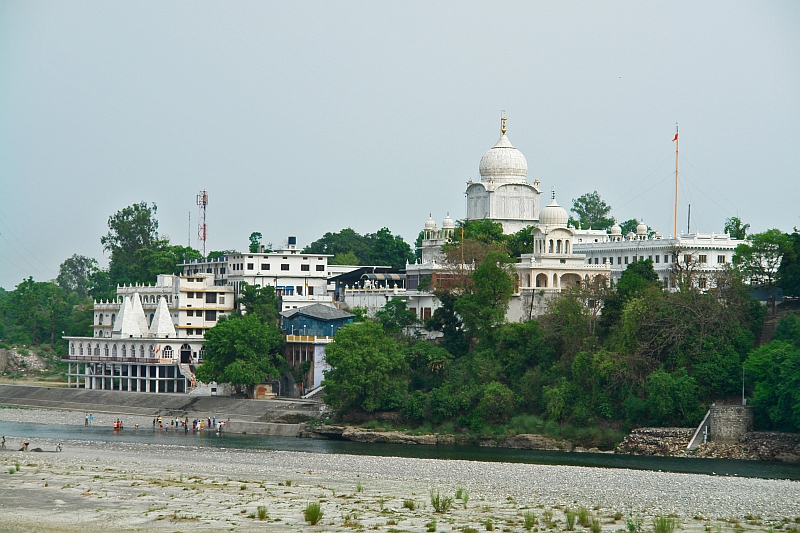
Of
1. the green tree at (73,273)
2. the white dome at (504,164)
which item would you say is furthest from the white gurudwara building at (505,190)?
the green tree at (73,273)

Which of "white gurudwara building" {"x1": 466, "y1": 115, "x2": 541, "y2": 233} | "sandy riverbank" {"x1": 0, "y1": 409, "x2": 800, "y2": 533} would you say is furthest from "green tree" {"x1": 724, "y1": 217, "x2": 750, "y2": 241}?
"sandy riverbank" {"x1": 0, "y1": 409, "x2": 800, "y2": 533}

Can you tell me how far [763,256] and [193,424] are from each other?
1374 inches

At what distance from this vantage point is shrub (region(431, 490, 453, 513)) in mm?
39281

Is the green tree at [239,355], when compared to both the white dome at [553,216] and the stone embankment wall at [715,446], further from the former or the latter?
the stone embankment wall at [715,446]

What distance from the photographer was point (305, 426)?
2862 inches

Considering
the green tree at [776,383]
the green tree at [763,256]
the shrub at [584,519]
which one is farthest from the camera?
the green tree at [763,256]

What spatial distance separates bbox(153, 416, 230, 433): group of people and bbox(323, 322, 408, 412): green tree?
23.9 feet

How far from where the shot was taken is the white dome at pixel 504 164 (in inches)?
3861

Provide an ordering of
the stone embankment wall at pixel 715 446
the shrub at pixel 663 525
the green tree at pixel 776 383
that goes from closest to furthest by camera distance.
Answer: the shrub at pixel 663 525
the green tree at pixel 776 383
the stone embankment wall at pixel 715 446

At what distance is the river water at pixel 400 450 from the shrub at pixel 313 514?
21.8 meters

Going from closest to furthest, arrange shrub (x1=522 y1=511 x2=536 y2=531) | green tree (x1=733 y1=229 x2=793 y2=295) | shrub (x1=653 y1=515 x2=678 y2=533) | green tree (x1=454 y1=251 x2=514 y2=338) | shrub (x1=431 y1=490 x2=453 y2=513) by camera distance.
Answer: shrub (x1=653 y1=515 x2=678 y2=533) → shrub (x1=522 y1=511 x2=536 y2=531) → shrub (x1=431 y1=490 x2=453 y2=513) → green tree (x1=454 y1=251 x2=514 y2=338) → green tree (x1=733 y1=229 x2=793 y2=295)

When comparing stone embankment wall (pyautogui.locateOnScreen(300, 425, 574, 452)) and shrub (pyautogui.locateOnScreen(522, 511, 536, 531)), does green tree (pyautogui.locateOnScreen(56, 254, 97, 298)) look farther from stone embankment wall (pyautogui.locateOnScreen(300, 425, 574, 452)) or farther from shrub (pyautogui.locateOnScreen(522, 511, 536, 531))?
shrub (pyautogui.locateOnScreen(522, 511, 536, 531))

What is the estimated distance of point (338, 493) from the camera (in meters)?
43.1

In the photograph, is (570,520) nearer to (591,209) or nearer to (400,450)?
(400,450)
